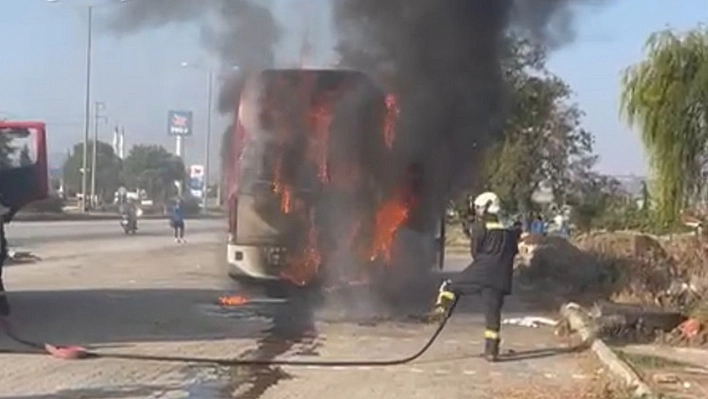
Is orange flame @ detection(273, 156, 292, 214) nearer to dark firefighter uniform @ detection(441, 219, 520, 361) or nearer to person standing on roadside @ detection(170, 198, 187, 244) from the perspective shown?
dark firefighter uniform @ detection(441, 219, 520, 361)

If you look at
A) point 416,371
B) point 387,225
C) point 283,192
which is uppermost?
point 283,192

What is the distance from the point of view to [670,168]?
77.8ft

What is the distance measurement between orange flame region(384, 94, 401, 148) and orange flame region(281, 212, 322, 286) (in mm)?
1351

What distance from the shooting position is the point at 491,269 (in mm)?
12602

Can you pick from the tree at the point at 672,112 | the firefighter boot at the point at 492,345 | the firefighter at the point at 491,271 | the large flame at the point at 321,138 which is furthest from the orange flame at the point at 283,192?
the tree at the point at 672,112

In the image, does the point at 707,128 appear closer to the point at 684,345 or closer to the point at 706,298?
the point at 706,298

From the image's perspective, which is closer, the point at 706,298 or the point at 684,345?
the point at 684,345

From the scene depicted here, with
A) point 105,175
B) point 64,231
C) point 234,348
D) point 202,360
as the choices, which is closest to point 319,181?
point 234,348

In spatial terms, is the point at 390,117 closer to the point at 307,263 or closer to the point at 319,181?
the point at 319,181

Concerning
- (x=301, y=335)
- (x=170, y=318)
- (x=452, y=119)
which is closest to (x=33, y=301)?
(x=170, y=318)

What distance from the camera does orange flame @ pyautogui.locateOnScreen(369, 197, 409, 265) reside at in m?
16.1

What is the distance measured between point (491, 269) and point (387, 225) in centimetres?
378

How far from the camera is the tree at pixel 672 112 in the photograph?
23594 millimetres

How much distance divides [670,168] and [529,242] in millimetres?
5180
